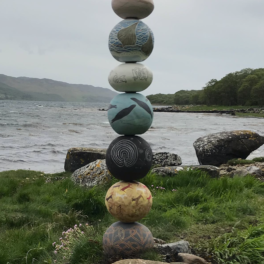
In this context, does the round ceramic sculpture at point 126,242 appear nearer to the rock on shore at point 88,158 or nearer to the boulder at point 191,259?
the boulder at point 191,259

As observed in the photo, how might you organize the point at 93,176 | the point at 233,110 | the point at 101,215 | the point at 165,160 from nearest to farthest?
the point at 101,215 → the point at 93,176 → the point at 165,160 → the point at 233,110

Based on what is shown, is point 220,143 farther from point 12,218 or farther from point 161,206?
point 12,218

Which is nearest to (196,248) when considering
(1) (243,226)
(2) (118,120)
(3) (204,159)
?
(1) (243,226)

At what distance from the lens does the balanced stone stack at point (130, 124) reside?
4520 millimetres

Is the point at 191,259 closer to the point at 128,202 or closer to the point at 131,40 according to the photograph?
the point at 128,202

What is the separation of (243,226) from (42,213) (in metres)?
3.59

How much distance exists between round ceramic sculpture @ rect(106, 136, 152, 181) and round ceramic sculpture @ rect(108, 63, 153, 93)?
699mm

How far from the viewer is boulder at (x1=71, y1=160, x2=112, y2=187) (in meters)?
8.55

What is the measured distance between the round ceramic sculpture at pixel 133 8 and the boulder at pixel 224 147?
29.7ft

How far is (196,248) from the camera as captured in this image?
4.73m

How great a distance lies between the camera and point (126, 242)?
443 centimetres

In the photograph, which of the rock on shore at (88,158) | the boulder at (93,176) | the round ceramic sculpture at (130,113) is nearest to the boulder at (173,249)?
the round ceramic sculpture at (130,113)

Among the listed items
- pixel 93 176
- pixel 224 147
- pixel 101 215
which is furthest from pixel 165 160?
Result: pixel 101 215

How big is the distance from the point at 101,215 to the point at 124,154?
2.31 meters
